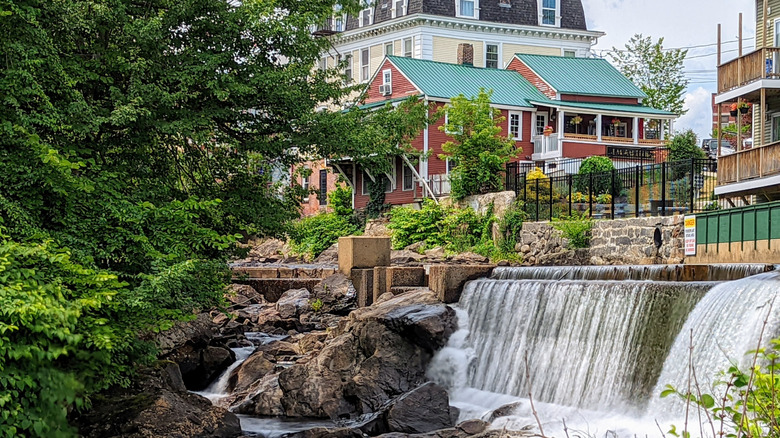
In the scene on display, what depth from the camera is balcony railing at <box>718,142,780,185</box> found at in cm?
2669

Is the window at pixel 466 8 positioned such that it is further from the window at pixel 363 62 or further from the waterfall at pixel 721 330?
the waterfall at pixel 721 330

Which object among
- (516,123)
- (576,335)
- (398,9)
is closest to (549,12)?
(398,9)

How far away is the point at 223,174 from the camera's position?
16625 mm

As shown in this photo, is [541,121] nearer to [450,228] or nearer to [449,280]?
[450,228]

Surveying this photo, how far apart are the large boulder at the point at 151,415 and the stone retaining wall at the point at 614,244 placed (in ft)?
46.4

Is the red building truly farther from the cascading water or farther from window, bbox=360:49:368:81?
the cascading water

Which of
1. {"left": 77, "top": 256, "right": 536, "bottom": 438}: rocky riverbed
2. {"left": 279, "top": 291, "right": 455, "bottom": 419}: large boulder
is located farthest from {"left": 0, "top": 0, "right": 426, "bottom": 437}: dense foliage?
{"left": 279, "top": 291, "right": 455, "bottom": 419}: large boulder

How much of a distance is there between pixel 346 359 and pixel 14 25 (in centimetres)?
862

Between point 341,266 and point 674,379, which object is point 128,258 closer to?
point 674,379

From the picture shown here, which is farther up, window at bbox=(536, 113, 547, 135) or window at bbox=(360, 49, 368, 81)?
window at bbox=(360, 49, 368, 81)

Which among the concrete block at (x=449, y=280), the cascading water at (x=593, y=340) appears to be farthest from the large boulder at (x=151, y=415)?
the concrete block at (x=449, y=280)

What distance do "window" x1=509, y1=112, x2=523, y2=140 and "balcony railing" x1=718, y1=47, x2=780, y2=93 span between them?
52.3 feet

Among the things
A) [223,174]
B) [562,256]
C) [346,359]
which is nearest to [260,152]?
[223,174]

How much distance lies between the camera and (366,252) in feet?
82.3
